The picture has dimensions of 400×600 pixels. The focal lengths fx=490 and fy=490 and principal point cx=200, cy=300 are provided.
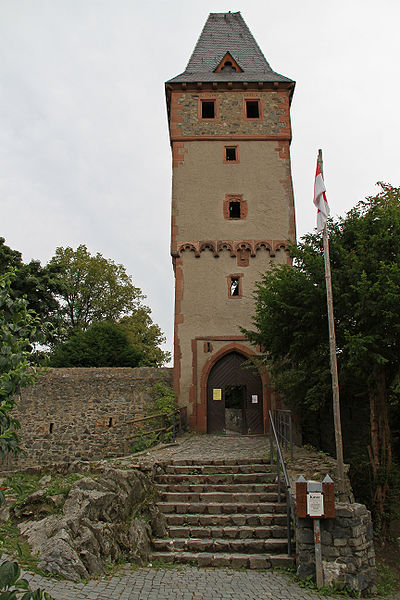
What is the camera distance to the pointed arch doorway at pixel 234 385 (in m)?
15.7

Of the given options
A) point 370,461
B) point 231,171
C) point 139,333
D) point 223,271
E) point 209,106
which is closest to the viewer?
point 370,461

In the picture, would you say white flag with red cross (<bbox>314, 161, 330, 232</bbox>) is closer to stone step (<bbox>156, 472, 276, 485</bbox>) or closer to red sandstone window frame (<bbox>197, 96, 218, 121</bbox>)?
stone step (<bbox>156, 472, 276, 485</bbox>)

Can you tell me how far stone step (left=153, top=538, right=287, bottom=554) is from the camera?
7.16m

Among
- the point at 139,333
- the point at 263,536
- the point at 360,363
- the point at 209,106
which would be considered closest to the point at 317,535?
the point at 263,536

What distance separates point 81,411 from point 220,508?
9424mm

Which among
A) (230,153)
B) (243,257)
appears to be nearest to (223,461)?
(243,257)

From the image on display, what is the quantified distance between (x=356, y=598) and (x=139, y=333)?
2554 cm

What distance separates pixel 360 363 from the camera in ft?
32.5

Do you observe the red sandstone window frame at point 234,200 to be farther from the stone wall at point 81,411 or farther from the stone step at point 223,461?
the stone step at point 223,461

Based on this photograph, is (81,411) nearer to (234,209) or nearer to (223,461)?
(223,461)

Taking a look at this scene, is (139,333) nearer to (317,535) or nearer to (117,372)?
(117,372)

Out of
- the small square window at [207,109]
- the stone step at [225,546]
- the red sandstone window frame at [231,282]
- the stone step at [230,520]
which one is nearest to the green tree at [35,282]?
the red sandstone window frame at [231,282]

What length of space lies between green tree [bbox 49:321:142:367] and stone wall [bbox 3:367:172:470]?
410 cm

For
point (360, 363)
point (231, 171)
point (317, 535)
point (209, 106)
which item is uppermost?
point (209, 106)
